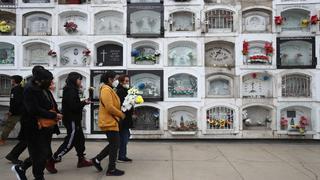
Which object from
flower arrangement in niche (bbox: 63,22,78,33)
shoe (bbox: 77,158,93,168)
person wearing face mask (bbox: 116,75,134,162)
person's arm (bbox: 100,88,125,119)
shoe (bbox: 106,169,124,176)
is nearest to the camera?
person's arm (bbox: 100,88,125,119)

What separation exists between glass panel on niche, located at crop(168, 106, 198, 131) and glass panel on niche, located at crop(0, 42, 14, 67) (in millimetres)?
4195

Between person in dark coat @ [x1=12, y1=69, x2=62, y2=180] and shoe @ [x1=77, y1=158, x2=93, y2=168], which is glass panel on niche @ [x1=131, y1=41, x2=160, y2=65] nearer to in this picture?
shoe @ [x1=77, y1=158, x2=93, y2=168]

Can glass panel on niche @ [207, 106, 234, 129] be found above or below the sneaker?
above

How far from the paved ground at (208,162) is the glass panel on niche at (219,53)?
77.2 inches

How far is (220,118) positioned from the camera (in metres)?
8.51

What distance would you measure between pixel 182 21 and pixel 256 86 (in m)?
2.44

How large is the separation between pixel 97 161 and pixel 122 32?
13.6ft

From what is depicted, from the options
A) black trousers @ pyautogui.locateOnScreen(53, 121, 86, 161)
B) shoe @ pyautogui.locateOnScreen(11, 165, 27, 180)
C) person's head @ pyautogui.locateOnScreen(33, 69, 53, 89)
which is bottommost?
shoe @ pyautogui.locateOnScreen(11, 165, 27, 180)

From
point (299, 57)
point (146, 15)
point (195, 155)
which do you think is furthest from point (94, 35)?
point (299, 57)

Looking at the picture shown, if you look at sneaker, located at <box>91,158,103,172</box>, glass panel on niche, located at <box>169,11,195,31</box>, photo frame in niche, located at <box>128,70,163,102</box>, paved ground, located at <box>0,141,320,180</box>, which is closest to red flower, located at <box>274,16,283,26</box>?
glass panel on niche, located at <box>169,11,195,31</box>

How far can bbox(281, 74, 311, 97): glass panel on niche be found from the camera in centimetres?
849

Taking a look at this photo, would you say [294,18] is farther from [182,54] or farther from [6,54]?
[6,54]

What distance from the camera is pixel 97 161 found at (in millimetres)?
5449

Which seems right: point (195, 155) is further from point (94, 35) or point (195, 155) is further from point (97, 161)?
point (94, 35)
